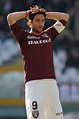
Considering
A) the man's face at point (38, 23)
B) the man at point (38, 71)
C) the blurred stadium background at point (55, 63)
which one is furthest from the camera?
the blurred stadium background at point (55, 63)

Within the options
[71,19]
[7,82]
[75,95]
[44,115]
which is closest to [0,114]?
[7,82]

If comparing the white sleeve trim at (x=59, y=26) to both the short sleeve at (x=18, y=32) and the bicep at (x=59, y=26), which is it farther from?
the short sleeve at (x=18, y=32)

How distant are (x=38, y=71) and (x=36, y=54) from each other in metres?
0.18

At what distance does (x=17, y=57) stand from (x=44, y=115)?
5805mm

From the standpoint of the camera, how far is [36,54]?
6.05 m

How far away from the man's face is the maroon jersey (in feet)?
0.25

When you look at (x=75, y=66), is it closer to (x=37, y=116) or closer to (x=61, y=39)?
(x=61, y=39)

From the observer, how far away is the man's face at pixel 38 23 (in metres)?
6.11

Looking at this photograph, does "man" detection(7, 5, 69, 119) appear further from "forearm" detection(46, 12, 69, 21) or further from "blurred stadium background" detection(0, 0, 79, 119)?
"blurred stadium background" detection(0, 0, 79, 119)

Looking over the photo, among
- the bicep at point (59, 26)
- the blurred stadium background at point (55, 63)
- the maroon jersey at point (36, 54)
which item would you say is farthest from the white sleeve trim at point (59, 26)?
the blurred stadium background at point (55, 63)

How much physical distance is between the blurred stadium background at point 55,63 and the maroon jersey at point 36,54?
4993 millimetres

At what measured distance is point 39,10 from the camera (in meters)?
6.14

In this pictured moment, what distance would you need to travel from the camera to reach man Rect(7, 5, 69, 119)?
597cm

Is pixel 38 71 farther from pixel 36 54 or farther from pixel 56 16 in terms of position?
pixel 56 16
